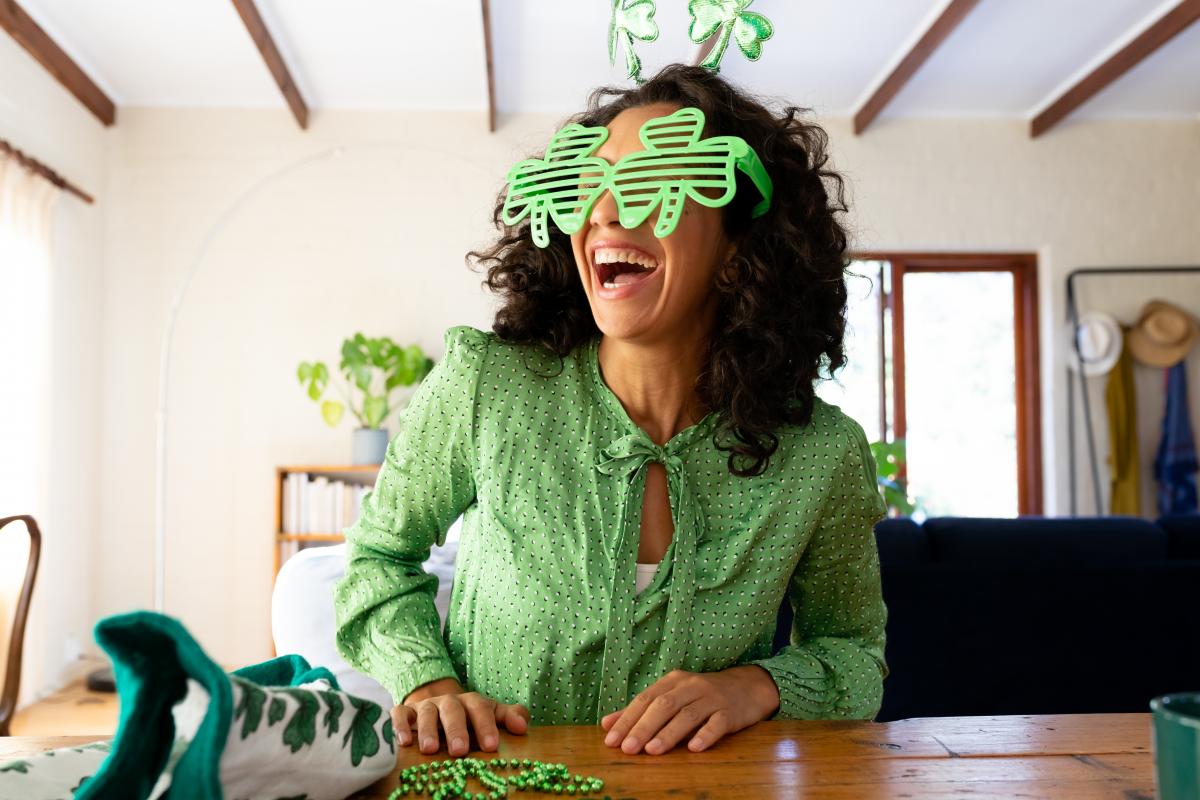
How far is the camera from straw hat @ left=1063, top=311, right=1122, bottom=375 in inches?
243

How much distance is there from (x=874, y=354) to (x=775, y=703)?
18.4 ft

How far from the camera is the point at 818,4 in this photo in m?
4.77

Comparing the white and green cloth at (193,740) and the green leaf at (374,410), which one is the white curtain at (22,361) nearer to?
the green leaf at (374,410)

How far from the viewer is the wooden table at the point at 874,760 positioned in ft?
2.44

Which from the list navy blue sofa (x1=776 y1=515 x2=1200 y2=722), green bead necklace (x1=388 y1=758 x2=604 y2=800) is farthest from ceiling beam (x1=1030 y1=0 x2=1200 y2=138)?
green bead necklace (x1=388 y1=758 x2=604 y2=800)

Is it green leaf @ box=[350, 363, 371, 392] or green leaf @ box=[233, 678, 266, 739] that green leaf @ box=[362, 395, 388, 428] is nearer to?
Result: green leaf @ box=[350, 363, 371, 392]

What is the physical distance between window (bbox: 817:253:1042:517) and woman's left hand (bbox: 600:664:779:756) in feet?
18.4

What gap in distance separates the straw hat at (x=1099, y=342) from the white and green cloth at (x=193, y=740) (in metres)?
6.27

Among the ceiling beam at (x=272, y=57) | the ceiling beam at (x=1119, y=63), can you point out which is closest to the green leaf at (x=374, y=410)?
the ceiling beam at (x=272, y=57)

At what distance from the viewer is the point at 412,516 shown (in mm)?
1248

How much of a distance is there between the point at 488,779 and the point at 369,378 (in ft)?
17.1

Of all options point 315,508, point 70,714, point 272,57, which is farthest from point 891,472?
point 70,714

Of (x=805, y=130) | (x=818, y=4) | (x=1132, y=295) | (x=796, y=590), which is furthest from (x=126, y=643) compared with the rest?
(x=1132, y=295)

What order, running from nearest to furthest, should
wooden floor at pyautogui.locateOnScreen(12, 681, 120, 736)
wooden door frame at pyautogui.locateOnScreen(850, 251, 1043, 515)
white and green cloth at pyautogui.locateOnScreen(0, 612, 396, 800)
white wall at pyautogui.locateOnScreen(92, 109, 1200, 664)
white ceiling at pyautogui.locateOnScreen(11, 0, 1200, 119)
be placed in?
white and green cloth at pyautogui.locateOnScreen(0, 612, 396, 800) → wooden floor at pyautogui.locateOnScreen(12, 681, 120, 736) → white ceiling at pyautogui.locateOnScreen(11, 0, 1200, 119) → white wall at pyautogui.locateOnScreen(92, 109, 1200, 664) → wooden door frame at pyautogui.locateOnScreen(850, 251, 1043, 515)
